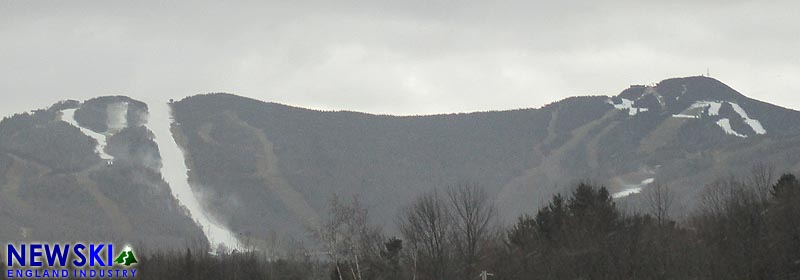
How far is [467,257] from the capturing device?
78.5 metres

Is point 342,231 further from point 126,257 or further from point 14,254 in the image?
point 14,254

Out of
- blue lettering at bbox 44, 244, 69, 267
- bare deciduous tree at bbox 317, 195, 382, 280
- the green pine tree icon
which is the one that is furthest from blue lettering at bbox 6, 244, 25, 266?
bare deciduous tree at bbox 317, 195, 382, 280

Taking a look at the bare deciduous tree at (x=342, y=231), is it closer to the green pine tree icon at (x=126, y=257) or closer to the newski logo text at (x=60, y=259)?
the green pine tree icon at (x=126, y=257)

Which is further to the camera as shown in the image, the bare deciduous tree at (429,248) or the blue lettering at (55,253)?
the bare deciduous tree at (429,248)

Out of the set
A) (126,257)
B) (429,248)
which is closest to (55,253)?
(126,257)

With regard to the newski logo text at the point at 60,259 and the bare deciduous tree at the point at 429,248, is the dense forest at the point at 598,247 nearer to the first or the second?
the bare deciduous tree at the point at 429,248

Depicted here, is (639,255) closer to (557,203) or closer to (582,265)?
(582,265)

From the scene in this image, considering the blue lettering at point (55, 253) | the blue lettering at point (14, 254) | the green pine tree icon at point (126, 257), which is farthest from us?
the green pine tree icon at point (126, 257)

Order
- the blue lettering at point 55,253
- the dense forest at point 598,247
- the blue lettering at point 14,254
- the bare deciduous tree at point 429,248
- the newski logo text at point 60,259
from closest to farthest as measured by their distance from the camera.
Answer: the blue lettering at point 55,253 < the newski logo text at point 60,259 < the blue lettering at point 14,254 < the dense forest at point 598,247 < the bare deciduous tree at point 429,248

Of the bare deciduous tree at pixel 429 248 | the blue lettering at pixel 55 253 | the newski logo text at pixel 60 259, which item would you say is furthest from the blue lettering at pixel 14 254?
the bare deciduous tree at pixel 429 248

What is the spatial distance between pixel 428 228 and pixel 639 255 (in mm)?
21995

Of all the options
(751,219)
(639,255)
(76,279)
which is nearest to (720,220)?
(751,219)

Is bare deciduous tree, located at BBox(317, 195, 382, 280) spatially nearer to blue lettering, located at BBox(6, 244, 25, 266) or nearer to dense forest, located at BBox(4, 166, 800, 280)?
dense forest, located at BBox(4, 166, 800, 280)

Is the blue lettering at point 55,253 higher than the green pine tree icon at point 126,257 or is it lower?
lower
